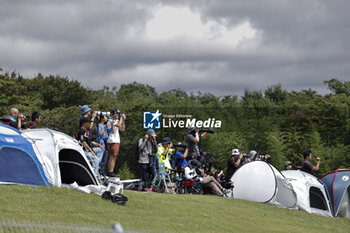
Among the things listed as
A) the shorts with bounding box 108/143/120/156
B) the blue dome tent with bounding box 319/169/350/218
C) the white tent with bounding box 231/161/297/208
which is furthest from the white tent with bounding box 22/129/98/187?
the blue dome tent with bounding box 319/169/350/218

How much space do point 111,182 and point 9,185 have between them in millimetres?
2171

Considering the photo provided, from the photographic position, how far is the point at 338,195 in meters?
17.8

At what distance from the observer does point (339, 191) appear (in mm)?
18000

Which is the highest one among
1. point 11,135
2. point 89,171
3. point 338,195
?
Answer: point 11,135

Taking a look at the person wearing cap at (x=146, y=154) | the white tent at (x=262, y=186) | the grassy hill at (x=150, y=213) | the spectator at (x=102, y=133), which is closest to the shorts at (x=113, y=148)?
the spectator at (x=102, y=133)

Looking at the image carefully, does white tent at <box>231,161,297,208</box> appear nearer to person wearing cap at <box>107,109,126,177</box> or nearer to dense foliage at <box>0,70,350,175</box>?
person wearing cap at <box>107,109,126,177</box>

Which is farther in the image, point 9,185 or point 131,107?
point 131,107

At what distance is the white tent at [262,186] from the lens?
53.4 feet

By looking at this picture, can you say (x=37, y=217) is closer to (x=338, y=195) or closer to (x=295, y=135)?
(x=338, y=195)

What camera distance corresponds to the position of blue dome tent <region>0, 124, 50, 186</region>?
436 inches

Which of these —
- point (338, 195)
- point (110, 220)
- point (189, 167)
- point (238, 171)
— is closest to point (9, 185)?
point (110, 220)

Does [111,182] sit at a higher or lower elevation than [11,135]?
lower

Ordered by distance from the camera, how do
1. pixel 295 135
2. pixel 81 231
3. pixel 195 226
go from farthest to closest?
1. pixel 295 135
2. pixel 195 226
3. pixel 81 231

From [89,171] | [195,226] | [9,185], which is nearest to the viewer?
[195,226]
